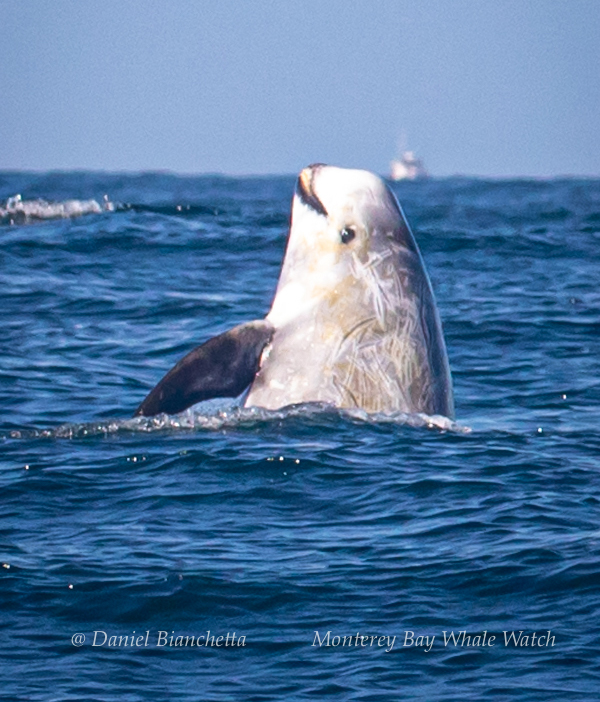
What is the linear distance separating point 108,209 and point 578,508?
30203 mm

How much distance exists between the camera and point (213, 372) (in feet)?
44.7

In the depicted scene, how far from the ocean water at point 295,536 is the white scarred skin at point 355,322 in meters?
0.25

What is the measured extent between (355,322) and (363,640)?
5303 mm

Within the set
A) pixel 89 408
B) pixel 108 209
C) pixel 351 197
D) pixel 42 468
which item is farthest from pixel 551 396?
pixel 108 209

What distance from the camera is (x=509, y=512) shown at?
479 inches

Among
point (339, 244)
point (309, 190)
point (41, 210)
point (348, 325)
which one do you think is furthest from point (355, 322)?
point (41, 210)

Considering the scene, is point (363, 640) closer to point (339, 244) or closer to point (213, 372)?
point (213, 372)

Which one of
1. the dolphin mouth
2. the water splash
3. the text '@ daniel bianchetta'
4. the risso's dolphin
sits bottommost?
the text '@ daniel bianchetta'

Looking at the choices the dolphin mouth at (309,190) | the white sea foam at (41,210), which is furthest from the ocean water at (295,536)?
the white sea foam at (41,210)

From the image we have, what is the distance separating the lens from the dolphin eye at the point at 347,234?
14.6 m

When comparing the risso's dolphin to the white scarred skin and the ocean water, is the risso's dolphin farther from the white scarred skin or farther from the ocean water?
the ocean water

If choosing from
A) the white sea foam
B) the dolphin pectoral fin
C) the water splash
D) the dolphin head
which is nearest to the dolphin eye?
the dolphin head

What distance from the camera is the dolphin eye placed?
47.8ft

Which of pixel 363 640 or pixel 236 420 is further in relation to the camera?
pixel 236 420
